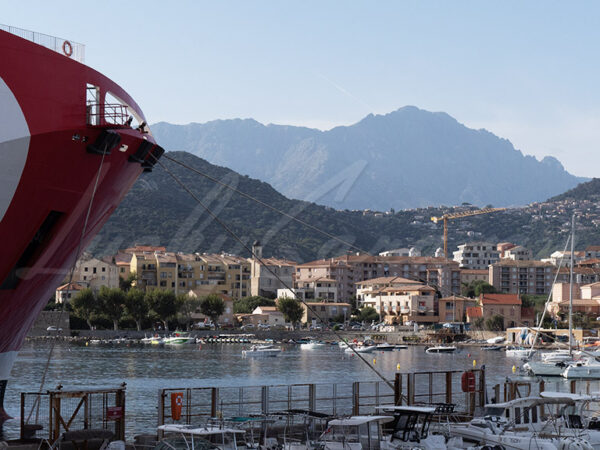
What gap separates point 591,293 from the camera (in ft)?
447

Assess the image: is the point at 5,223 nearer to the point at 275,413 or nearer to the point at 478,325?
the point at 275,413

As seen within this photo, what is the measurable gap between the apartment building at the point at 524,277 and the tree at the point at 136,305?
78313mm

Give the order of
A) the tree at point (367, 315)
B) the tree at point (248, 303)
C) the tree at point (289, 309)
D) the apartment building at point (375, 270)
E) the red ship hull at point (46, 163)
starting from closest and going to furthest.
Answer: the red ship hull at point (46, 163) < the tree at point (289, 309) < the tree at point (248, 303) < the tree at point (367, 315) < the apartment building at point (375, 270)

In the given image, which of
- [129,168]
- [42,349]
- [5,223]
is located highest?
[129,168]

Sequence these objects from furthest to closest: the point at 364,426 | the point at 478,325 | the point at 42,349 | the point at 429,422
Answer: the point at 478,325 → the point at 42,349 → the point at 429,422 → the point at 364,426

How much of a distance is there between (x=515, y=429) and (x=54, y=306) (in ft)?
340

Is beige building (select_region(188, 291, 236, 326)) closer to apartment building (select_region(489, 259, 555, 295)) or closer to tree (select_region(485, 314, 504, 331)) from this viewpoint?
tree (select_region(485, 314, 504, 331))

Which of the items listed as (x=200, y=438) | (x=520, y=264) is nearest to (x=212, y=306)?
(x=520, y=264)

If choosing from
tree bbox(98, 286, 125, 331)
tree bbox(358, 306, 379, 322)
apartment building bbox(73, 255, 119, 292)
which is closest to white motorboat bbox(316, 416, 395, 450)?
tree bbox(98, 286, 125, 331)

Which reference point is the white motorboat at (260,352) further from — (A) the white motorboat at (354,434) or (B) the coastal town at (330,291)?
(A) the white motorboat at (354,434)

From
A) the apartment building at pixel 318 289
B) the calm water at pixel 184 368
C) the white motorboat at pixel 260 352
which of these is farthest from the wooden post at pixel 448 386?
the apartment building at pixel 318 289

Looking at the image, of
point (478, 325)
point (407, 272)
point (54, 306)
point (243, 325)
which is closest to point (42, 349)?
point (54, 306)

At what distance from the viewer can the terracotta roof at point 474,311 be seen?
131 meters

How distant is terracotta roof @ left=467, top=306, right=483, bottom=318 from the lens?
131 m
